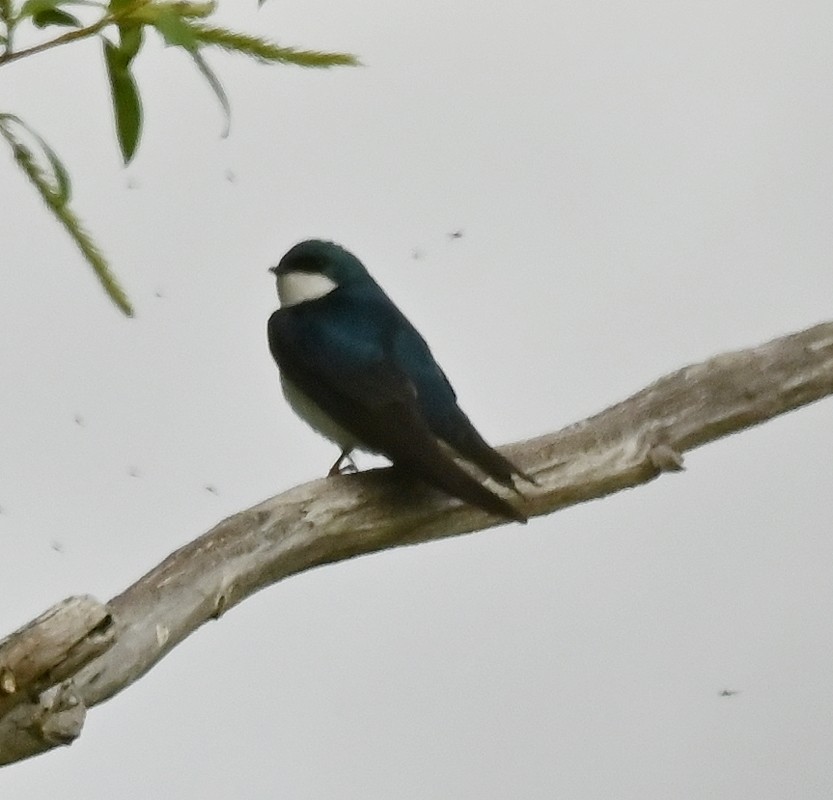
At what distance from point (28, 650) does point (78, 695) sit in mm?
160

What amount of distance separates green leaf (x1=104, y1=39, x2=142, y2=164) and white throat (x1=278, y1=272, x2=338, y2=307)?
1021 mm

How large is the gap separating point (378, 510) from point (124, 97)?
0.80 m

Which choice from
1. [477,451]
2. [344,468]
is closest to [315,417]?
[344,468]

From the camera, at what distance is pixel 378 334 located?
5.06 feet

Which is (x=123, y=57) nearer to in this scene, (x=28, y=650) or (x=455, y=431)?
(x=28, y=650)

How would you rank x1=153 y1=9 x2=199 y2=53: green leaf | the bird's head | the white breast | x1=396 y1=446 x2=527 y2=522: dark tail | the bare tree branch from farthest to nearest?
the bird's head
the white breast
x1=396 y1=446 x2=527 y2=522: dark tail
the bare tree branch
x1=153 y1=9 x2=199 y2=53: green leaf

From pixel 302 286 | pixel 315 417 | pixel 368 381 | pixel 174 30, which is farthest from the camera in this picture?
pixel 302 286

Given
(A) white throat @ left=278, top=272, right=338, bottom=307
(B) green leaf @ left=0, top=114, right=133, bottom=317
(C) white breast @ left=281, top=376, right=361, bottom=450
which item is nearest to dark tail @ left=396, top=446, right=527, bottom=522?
(C) white breast @ left=281, top=376, right=361, bottom=450

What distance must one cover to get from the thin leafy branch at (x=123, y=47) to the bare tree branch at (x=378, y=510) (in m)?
0.31

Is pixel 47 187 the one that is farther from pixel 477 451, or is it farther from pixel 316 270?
pixel 316 270

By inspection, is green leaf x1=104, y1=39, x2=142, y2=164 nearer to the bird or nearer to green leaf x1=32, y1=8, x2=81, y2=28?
green leaf x1=32, y1=8, x2=81, y2=28

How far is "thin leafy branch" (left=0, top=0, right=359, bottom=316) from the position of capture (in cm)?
59

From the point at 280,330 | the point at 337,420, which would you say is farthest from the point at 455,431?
the point at 280,330

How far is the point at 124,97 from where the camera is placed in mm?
628
